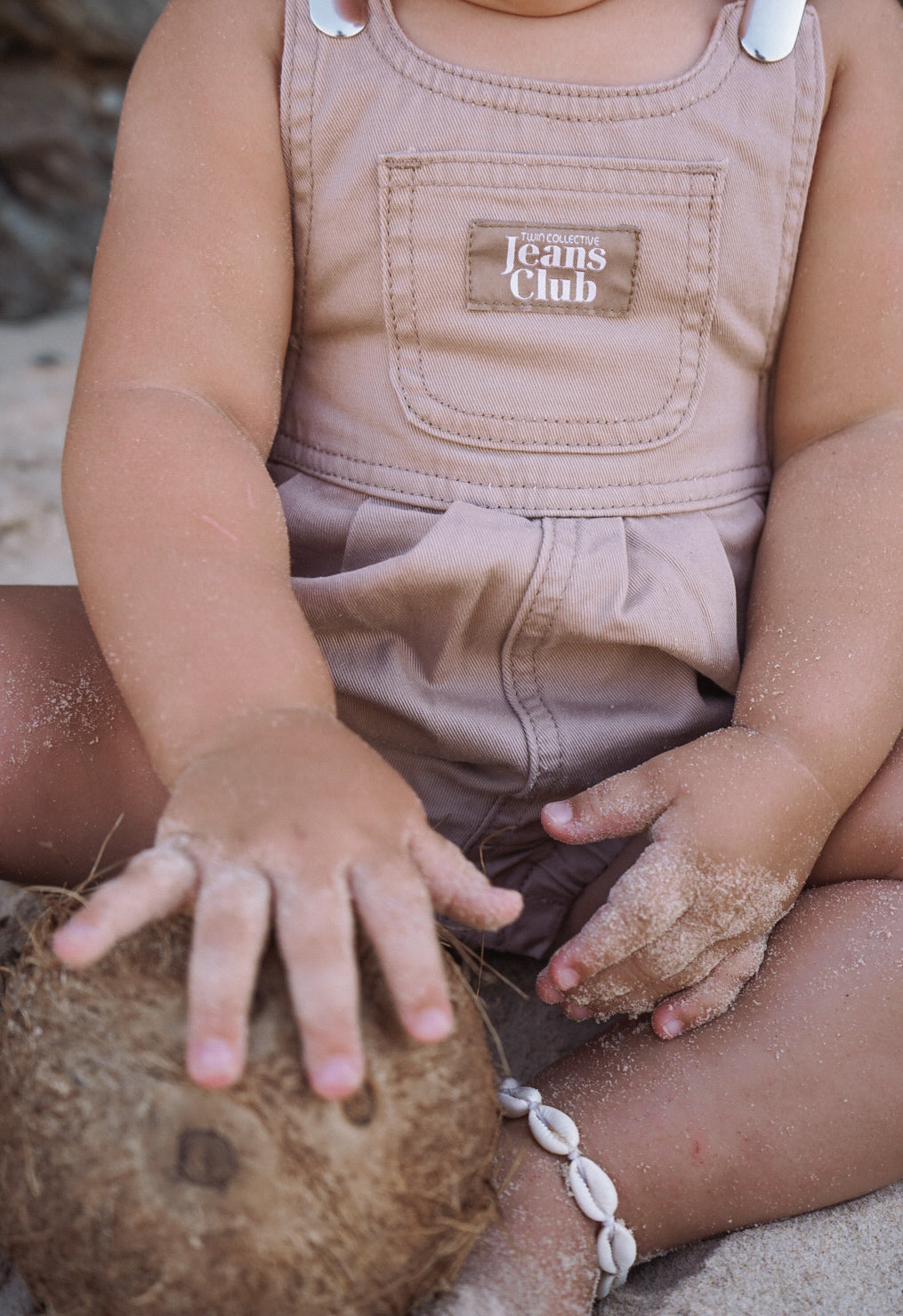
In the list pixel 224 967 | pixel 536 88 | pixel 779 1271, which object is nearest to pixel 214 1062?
pixel 224 967

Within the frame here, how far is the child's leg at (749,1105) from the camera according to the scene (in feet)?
3.64

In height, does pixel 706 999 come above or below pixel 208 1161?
below

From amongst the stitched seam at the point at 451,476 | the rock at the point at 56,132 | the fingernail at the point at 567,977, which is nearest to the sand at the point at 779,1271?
the fingernail at the point at 567,977

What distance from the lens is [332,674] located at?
1396mm

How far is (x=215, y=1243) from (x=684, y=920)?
522 millimetres

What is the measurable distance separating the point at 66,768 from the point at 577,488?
2.09ft

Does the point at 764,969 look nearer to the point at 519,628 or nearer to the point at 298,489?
the point at 519,628

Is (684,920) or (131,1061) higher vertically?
(131,1061)

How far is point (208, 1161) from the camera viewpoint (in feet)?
2.72

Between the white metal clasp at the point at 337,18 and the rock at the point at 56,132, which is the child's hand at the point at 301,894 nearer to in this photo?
the white metal clasp at the point at 337,18

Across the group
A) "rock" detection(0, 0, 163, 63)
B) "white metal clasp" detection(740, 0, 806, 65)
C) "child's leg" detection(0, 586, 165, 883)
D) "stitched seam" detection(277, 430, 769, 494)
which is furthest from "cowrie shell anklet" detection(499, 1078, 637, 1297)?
"rock" detection(0, 0, 163, 63)

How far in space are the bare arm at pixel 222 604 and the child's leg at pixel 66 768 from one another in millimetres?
213

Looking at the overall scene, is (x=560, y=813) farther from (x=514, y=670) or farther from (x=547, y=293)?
(x=547, y=293)

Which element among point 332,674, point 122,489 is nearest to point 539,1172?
point 332,674
